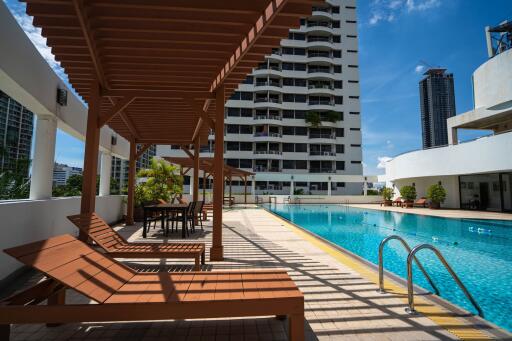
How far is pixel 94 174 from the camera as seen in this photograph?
5.44 meters

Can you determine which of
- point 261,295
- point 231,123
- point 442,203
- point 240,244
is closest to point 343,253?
point 240,244

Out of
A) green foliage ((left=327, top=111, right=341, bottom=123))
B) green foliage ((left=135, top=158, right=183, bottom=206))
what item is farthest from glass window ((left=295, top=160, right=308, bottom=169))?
green foliage ((left=135, top=158, right=183, bottom=206))

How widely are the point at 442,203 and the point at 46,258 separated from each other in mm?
25588

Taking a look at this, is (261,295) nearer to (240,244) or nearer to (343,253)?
(343,253)

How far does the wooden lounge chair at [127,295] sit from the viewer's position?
209 cm

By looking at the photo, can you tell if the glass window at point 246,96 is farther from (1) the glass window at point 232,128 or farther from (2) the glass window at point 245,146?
(2) the glass window at point 245,146

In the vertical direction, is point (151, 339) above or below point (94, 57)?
below

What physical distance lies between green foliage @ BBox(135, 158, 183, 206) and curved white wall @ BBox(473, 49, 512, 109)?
65.6 ft

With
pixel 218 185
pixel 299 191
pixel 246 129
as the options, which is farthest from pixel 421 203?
pixel 246 129

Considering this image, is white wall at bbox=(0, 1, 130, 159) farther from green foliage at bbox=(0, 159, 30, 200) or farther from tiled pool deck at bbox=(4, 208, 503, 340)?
tiled pool deck at bbox=(4, 208, 503, 340)

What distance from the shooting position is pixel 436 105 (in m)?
135

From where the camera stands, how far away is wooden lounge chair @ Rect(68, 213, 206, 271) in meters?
4.27

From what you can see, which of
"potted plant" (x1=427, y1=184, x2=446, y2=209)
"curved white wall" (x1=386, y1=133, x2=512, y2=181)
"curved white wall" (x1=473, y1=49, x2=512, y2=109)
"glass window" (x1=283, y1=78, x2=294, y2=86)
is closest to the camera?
"curved white wall" (x1=386, y1=133, x2=512, y2=181)

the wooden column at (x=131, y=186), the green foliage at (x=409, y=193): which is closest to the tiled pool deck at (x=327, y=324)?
the wooden column at (x=131, y=186)
